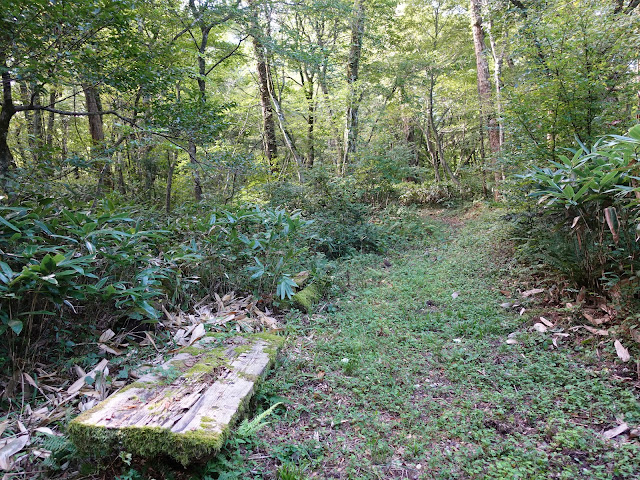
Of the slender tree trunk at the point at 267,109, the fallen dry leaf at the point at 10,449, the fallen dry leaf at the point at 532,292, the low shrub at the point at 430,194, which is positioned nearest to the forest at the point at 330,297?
the fallen dry leaf at the point at 10,449

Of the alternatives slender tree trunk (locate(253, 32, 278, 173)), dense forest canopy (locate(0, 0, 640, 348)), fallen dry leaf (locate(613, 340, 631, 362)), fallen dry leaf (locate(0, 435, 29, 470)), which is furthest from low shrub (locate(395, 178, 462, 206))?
fallen dry leaf (locate(0, 435, 29, 470))

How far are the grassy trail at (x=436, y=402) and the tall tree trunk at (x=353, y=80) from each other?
678 cm

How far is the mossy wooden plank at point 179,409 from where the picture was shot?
1698 millimetres

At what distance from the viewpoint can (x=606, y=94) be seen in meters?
4.58

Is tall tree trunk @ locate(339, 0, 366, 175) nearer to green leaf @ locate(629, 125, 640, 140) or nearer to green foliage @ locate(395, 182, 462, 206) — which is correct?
green foliage @ locate(395, 182, 462, 206)

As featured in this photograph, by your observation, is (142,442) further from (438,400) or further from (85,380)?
(438,400)

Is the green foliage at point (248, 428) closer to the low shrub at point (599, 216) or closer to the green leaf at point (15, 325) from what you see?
the green leaf at point (15, 325)

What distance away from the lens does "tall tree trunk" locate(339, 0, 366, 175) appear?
10.3 meters

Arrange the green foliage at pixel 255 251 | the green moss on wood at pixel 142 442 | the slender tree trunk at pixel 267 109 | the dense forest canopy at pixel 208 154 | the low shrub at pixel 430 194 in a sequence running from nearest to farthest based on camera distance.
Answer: the green moss on wood at pixel 142 442
the dense forest canopy at pixel 208 154
the green foliage at pixel 255 251
the slender tree trunk at pixel 267 109
the low shrub at pixel 430 194

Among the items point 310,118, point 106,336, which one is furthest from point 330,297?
point 310,118

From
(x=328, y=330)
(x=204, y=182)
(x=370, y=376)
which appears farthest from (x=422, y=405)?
(x=204, y=182)

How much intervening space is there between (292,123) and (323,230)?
6.98 metres

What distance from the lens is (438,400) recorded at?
103 inches

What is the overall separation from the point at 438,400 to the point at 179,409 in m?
1.87
